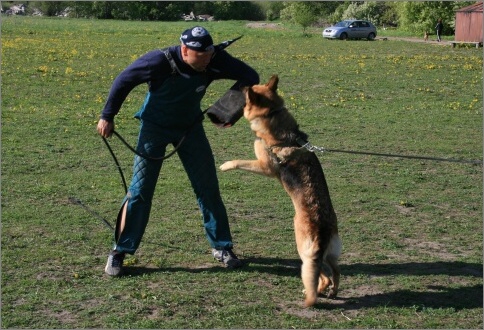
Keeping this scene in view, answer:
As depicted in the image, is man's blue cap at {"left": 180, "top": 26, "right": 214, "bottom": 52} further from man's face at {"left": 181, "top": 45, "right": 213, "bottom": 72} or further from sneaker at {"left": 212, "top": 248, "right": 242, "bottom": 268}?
sneaker at {"left": 212, "top": 248, "right": 242, "bottom": 268}

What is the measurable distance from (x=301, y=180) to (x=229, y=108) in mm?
954

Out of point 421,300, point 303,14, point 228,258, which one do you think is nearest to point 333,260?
point 421,300

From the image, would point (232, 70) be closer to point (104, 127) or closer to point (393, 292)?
point (104, 127)

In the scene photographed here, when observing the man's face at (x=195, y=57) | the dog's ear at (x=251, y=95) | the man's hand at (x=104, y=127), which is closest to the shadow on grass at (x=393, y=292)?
the man's hand at (x=104, y=127)

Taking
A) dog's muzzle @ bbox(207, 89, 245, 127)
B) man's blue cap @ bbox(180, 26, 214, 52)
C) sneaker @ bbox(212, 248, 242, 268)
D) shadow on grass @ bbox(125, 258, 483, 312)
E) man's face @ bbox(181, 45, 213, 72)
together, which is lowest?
shadow on grass @ bbox(125, 258, 483, 312)

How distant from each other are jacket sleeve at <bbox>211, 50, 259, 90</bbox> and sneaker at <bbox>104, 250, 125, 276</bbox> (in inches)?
73.4

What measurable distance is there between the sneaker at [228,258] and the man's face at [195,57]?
5.90 feet

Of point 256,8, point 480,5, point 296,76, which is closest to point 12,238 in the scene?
point 296,76

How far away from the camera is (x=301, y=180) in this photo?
18.9 feet

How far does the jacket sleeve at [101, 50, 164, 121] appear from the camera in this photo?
601cm

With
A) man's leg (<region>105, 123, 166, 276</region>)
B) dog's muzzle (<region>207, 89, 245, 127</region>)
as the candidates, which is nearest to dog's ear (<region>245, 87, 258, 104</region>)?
dog's muzzle (<region>207, 89, 245, 127</region>)

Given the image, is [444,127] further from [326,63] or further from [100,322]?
[326,63]

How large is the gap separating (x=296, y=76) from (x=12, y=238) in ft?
51.9

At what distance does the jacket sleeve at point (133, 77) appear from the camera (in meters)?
6.01
